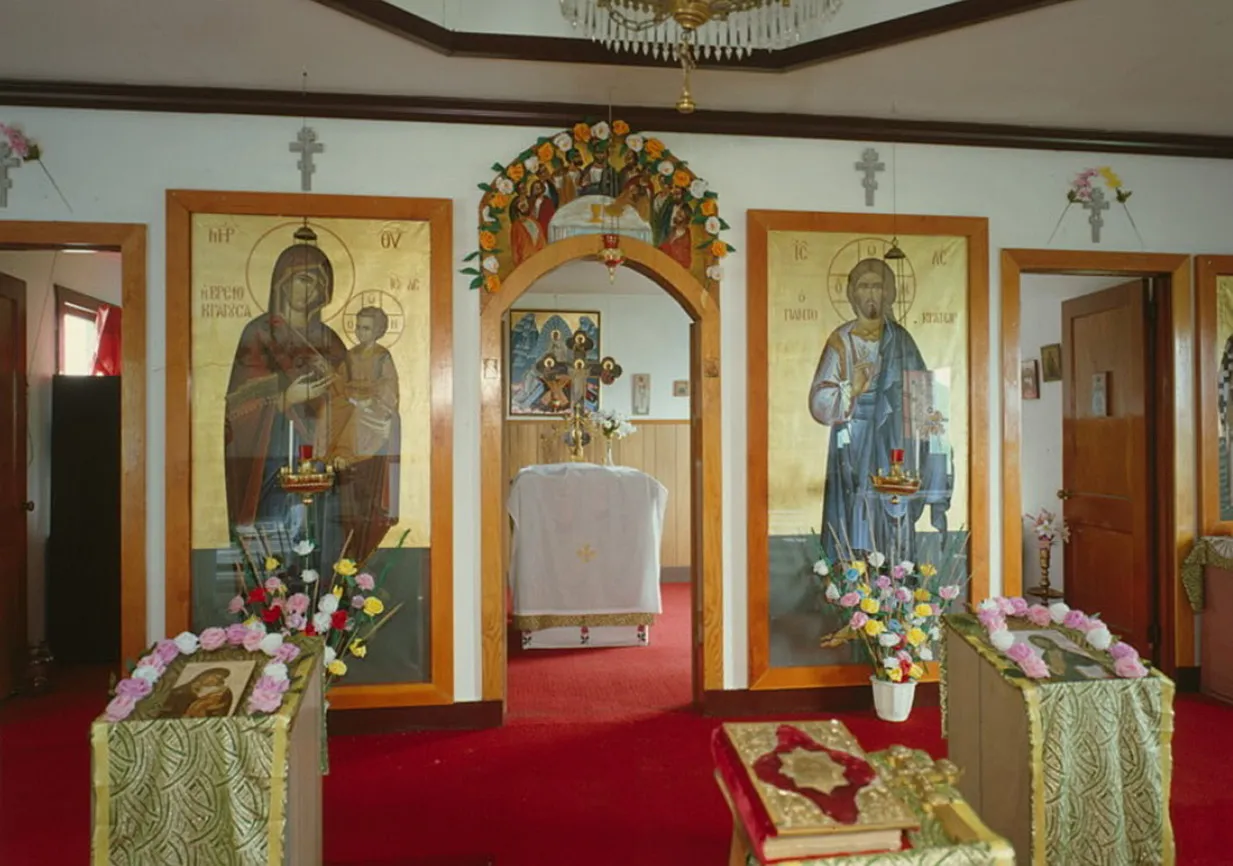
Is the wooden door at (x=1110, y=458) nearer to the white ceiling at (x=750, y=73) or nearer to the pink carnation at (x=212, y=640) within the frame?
the white ceiling at (x=750, y=73)

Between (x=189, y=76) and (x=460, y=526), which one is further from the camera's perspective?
(x=460, y=526)

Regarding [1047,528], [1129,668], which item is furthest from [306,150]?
[1047,528]

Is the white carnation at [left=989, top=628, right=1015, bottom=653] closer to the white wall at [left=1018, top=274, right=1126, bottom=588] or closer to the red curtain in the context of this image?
the white wall at [left=1018, top=274, right=1126, bottom=588]

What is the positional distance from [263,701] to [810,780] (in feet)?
4.10

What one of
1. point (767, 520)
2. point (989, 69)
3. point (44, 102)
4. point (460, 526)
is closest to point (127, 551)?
point (460, 526)

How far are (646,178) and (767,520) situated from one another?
1.76m

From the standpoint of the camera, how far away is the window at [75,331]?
5066 millimetres

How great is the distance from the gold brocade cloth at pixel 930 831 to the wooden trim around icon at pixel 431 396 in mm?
2227

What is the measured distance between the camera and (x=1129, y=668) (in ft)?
7.05

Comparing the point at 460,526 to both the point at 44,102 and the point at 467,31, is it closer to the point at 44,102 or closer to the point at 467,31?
the point at 467,31

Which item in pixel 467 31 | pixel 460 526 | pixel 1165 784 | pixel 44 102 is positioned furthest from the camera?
pixel 460 526

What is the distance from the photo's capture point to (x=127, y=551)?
357 centimetres

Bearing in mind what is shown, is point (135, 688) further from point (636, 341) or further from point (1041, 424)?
point (636, 341)

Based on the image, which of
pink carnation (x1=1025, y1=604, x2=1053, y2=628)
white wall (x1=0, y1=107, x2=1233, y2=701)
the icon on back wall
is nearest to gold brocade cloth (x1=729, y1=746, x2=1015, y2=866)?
pink carnation (x1=1025, y1=604, x2=1053, y2=628)
